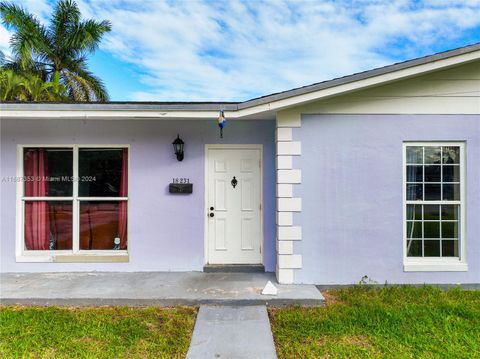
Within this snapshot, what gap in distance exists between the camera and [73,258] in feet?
16.9

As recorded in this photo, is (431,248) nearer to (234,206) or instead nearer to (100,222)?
(234,206)

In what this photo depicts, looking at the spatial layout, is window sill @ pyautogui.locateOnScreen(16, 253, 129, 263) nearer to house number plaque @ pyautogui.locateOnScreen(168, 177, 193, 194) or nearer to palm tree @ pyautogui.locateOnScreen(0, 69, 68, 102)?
house number plaque @ pyautogui.locateOnScreen(168, 177, 193, 194)

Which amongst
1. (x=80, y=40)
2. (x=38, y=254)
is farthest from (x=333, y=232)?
(x=80, y=40)

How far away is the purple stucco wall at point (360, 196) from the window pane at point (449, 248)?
0.18m

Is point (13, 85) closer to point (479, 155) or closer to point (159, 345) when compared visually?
point (159, 345)

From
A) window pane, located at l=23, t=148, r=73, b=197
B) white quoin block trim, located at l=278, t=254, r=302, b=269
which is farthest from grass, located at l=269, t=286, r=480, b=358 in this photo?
window pane, located at l=23, t=148, r=73, b=197

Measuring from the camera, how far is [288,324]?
352 cm

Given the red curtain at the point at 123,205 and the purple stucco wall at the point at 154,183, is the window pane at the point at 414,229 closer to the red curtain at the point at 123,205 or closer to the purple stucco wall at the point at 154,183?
the purple stucco wall at the point at 154,183

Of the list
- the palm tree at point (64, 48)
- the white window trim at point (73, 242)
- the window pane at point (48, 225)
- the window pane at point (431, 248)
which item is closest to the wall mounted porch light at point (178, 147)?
the white window trim at point (73, 242)

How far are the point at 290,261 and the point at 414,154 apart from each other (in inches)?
103

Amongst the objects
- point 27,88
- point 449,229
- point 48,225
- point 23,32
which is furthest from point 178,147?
point 23,32

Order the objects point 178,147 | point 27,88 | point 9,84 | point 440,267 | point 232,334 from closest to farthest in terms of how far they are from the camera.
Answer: point 232,334 → point 440,267 → point 178,147 → point 9,84 → point 27,88

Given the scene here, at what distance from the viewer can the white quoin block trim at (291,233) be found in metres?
4.64

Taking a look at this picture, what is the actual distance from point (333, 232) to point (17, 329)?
431 cm
